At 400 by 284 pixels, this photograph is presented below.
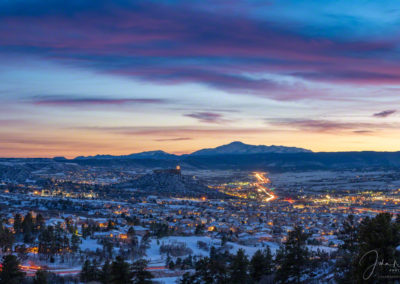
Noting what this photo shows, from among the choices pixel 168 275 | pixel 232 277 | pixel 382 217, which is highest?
pixel 382 217

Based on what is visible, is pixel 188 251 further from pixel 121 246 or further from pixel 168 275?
pixel 168 275

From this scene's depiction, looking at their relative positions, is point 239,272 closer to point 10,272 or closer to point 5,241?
point 10,272

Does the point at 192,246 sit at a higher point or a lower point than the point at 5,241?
lower

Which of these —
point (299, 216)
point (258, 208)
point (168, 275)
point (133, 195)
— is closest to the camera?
point (168, 275)

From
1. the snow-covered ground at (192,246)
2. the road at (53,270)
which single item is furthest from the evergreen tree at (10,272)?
the snow-covered ground at (192,246)

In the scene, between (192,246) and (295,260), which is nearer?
(295,260)

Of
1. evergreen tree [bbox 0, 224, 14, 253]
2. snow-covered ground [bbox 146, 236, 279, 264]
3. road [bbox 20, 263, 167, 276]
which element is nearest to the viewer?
road [bbox 20, 263, 167, 276]

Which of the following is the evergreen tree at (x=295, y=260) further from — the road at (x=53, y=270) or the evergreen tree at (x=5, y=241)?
the evergreen tree at (x=5, y=241)

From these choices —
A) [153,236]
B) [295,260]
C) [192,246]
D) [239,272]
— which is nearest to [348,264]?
[295,260]

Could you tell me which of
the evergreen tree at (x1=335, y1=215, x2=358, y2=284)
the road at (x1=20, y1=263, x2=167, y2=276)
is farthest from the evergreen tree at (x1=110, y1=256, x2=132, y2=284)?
the road at (x1=20, y1=263, x2=167, y2=276)

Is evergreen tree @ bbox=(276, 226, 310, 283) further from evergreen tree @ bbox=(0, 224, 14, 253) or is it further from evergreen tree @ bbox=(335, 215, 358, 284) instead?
evergreen tree @ bbox=(0, 224, 14, 253)

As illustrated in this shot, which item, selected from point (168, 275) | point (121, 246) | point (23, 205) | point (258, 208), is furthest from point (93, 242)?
point (258, 208)
